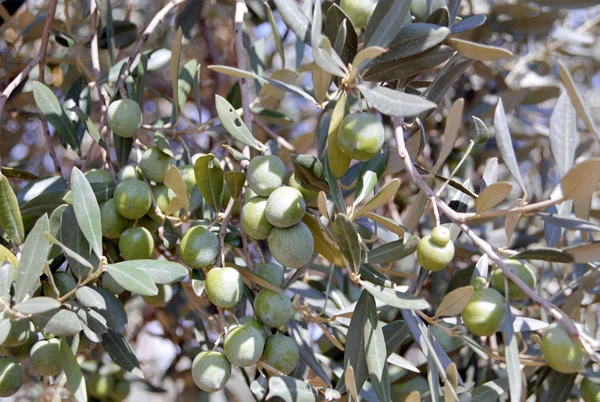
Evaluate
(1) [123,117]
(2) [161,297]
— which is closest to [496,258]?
(1) [123,117]

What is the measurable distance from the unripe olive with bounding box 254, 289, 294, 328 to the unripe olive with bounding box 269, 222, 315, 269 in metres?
0.07

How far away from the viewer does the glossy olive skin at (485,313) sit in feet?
2.27

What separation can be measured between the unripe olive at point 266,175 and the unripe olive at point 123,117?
27 cm

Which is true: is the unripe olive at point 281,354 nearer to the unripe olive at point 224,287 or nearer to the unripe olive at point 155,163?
the unripe olive at point 224,287

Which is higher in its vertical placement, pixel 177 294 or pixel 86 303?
pixel 86 303

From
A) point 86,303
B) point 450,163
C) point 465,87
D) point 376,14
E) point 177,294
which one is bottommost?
point 177,294

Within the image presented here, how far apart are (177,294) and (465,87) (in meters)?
1.07

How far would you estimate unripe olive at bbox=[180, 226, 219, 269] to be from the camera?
0.79m

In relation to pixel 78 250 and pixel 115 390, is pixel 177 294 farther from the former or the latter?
pixel 78 250

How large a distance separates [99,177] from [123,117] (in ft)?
0.34

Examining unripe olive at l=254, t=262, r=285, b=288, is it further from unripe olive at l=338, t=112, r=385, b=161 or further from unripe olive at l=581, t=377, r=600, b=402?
unripe olive at l=581, t=377, r=600, b=402

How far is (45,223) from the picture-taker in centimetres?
72

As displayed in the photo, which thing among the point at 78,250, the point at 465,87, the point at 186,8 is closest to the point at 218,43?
the point at 186,8

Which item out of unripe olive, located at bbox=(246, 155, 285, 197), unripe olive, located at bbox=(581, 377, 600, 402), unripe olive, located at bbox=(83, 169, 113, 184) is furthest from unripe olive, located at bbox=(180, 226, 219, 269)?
unripe olive, located at bbox=(581, 377, 600, 402)
